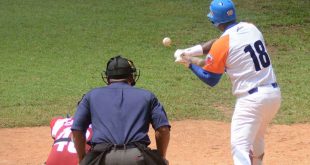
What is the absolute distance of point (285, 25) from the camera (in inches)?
867

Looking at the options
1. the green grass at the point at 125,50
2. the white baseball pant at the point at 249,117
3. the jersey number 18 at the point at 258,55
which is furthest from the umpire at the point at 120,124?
the green grass at the point at 125,50

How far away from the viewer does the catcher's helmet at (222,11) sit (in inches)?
273

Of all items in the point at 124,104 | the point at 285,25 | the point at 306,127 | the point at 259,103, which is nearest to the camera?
the point at 124,104

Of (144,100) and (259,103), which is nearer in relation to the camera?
(144,100)

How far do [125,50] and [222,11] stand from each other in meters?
11.9

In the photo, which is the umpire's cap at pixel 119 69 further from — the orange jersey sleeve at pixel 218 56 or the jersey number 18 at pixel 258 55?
the jersey number 18 at pixel 258 55

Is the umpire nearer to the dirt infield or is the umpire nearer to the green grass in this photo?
the dirt infield

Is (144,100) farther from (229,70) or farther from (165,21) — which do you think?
(165,21)

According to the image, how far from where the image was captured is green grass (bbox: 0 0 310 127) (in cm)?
1295

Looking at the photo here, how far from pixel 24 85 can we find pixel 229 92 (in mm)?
4337

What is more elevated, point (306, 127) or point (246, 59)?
point (246, 59)

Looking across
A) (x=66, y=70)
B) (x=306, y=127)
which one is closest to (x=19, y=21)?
(x=66, y=70)

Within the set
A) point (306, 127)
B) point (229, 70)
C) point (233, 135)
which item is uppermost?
point (229, 70)

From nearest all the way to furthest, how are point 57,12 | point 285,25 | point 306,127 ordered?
1. point 306,127
2. point 285,25
3. point 57,12
